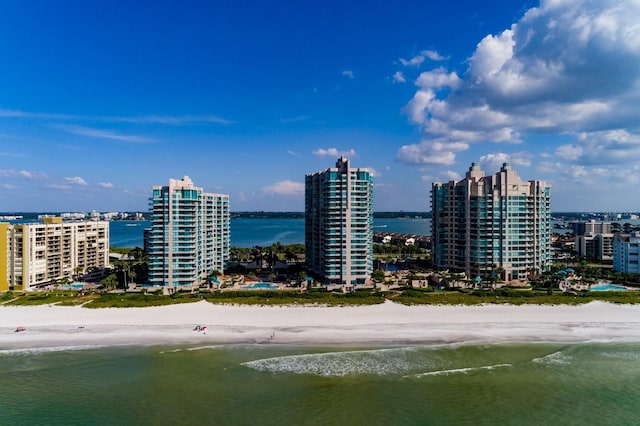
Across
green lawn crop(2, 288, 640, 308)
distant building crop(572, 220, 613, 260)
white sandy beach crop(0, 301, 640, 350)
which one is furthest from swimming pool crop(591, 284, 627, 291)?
distant building crop(572, 220, 613, 260)

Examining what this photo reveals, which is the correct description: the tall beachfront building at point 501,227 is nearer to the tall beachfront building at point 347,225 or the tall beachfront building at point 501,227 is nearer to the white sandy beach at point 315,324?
the white sandy beach at point 315,324

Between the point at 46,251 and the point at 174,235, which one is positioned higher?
the point at 174,235

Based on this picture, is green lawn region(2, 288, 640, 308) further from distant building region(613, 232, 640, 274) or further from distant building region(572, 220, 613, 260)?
distant building region(572, 220, 613, 260)

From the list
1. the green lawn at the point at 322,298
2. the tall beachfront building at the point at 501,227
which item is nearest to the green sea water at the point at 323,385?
the green lawn at the point at 322,298

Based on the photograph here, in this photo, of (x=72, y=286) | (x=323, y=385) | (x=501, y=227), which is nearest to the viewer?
(x=323, y=385)

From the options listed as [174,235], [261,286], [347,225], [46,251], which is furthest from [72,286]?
[347,225]

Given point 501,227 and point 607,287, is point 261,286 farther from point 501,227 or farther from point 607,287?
point 607,287
